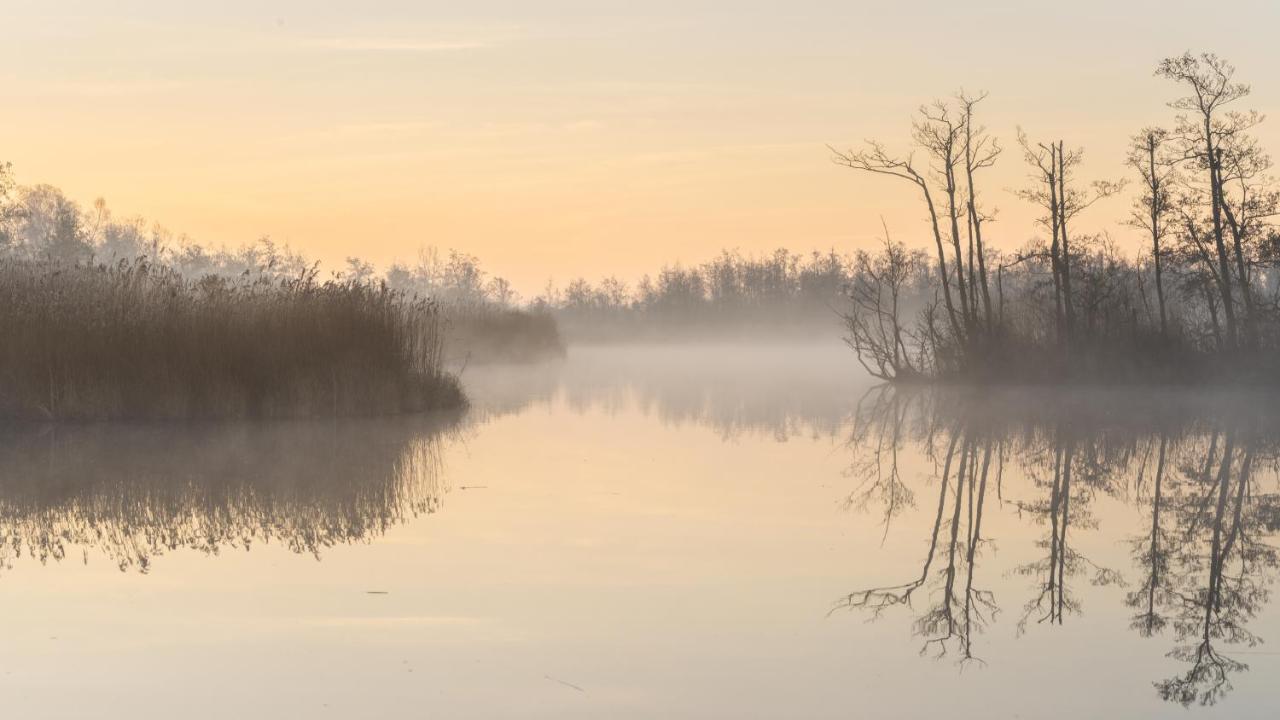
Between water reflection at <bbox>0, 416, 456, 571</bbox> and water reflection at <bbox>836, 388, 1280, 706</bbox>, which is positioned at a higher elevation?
water reflection at <bbox>0, 416, 456, 571</bbox>

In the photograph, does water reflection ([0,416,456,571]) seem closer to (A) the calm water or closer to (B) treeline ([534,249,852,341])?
(A) the calm water

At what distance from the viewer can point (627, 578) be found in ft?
18.6

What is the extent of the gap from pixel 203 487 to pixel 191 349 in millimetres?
5059

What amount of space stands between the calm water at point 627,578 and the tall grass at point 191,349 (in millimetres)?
1170

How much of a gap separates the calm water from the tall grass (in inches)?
46.1

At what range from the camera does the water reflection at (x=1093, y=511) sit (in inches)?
194

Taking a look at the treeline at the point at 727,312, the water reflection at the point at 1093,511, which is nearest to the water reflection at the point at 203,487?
the water reflection at the point at 1093,511

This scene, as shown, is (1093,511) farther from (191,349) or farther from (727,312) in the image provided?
(727,312)

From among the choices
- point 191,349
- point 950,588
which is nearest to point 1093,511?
point 950,588

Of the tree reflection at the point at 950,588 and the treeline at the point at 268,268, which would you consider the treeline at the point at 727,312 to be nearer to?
the treeline at the point at 268,268

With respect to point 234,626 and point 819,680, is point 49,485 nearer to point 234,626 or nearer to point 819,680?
point 234,626

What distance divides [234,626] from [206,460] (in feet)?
16.7

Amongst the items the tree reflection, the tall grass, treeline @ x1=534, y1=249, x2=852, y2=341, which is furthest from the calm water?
treeline @ x1=534, y1=249, x2=852, y2=341

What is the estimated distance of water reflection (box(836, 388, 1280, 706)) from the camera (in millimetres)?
4934
